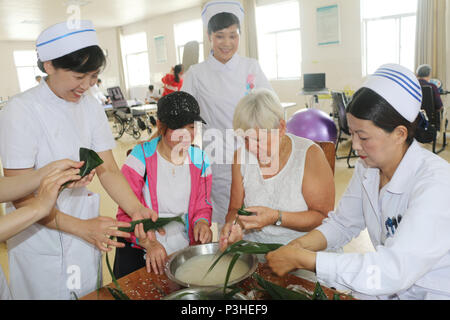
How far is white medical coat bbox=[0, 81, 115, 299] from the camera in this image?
1.27 metres

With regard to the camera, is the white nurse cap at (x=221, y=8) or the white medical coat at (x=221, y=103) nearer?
the white nurse cap at (x=221, y=8)

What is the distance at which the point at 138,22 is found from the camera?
13062mm

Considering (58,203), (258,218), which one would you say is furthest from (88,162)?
(258,218)

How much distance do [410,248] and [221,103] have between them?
143 cm

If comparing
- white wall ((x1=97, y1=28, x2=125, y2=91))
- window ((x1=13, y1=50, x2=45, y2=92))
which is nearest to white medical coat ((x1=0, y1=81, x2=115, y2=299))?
white wall ((x1=97, y1=28, x2=125, y2=91))

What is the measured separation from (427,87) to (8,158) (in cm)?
517

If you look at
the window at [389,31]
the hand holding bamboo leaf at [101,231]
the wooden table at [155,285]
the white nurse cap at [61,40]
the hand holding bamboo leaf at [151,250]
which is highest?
the window at [389,31]

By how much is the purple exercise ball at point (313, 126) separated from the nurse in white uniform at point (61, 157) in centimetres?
241

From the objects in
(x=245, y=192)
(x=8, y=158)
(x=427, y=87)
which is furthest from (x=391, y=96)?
(x=427, y=87)

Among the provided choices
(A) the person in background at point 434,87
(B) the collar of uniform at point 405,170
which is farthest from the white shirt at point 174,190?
(A) the person in background at point 434,87

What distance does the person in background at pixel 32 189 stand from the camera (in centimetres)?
98

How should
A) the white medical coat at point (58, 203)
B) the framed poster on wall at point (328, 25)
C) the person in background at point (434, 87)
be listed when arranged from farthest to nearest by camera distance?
the framed poster on wall at point (328, 25), the person in background at point (434, 87), the white medical coat at point (58, 203)

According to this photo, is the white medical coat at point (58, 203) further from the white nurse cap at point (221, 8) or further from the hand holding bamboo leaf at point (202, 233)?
the white nurse cap at point (221, 8)
